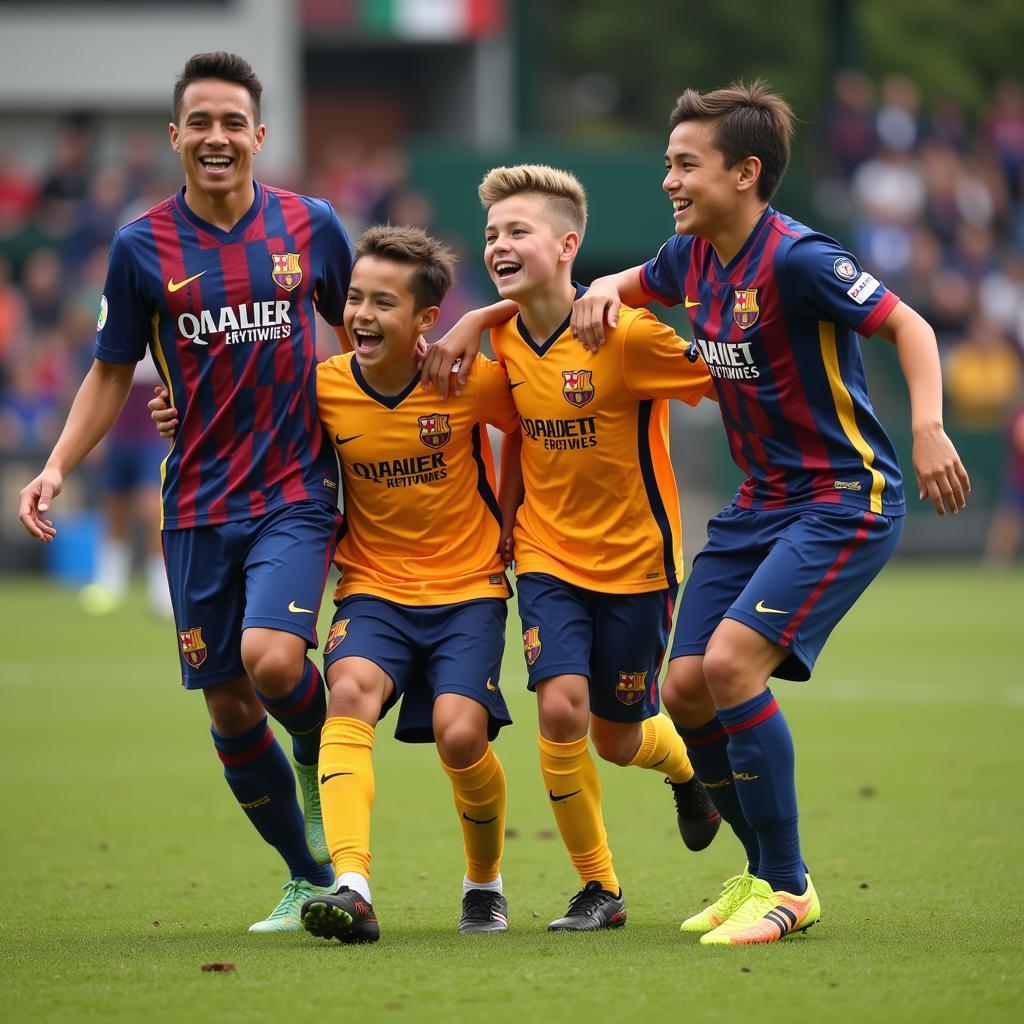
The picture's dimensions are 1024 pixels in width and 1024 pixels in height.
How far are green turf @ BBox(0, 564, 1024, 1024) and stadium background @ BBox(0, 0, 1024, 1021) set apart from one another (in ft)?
0.08

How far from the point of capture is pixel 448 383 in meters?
5.45

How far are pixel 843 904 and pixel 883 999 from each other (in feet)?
4.52

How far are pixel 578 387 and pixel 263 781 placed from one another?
152 centimetres

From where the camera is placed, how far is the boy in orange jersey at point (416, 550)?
5.14 m

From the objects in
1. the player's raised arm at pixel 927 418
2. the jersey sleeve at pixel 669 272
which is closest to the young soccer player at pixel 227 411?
the jersey sleeve at pixel 669 272

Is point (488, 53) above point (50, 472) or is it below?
above

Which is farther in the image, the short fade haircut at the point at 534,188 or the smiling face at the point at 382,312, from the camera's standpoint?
the short fade haircut at the point at 534,188

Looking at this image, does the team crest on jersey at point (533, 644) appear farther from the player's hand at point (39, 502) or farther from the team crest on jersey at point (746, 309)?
the player's hand at point (39, 502)

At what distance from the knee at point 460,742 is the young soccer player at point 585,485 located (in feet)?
0.77

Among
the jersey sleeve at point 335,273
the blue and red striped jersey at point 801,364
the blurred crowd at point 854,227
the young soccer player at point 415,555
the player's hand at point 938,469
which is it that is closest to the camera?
the player's hand at point 938,469

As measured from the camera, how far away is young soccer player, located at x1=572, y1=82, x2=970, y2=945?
4.93 metres

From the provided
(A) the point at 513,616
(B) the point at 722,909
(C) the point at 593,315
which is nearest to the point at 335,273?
(C) the point at 593,315

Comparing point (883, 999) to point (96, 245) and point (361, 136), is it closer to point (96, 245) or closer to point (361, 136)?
point (96, 245)

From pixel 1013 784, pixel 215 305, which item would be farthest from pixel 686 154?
pixel 1013 784
